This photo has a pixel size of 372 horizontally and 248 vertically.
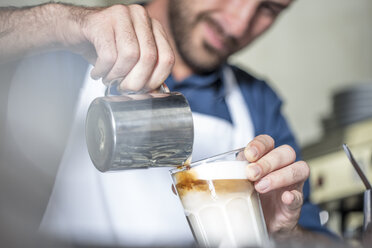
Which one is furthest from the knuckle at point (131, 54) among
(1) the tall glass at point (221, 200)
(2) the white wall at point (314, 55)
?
(2) the white wall at point (314, 55)

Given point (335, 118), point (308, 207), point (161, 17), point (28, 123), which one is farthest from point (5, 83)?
point (335, 118)

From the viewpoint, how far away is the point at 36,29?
42 centimetres

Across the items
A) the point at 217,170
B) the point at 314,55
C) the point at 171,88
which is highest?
the point at 217,170

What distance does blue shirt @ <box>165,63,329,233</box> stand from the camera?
808mm

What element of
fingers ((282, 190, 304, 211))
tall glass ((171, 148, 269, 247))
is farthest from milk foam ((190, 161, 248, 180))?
fingers ((282, 190, 304, 211))

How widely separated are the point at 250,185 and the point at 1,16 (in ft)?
0.97

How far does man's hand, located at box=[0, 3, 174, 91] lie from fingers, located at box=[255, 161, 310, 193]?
0.15 metres

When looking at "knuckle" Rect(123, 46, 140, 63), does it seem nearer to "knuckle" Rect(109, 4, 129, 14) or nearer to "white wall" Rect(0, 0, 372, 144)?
"knuckle" Rect(109, 4, 129, 14)

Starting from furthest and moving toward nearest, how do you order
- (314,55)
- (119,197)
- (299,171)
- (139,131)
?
(314,55)
(119,197)
(299,171)
(139,131)

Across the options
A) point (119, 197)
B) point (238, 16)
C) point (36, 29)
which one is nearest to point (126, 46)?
point (36, 29)

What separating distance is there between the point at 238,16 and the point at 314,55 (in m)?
0.70

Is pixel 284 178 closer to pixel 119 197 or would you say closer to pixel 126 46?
pixel 126 46

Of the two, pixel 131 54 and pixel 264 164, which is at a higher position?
pixel 131 54

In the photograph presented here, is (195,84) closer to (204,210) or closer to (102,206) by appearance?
(102,206)
